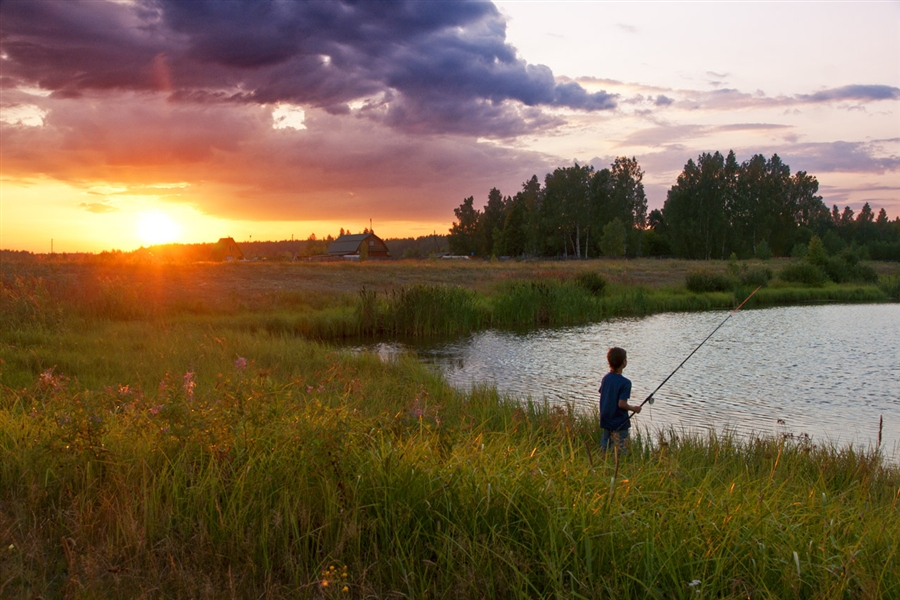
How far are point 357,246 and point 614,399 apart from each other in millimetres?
89918

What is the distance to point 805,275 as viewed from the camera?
147 ft

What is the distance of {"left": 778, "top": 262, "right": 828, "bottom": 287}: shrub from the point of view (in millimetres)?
44531

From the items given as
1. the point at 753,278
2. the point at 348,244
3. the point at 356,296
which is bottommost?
the point at 356,296

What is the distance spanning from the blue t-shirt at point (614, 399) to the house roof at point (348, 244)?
88.2 m

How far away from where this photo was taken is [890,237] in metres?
97.1

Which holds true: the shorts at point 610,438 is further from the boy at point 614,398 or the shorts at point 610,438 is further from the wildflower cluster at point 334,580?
the wildflower cluster at point 334,580

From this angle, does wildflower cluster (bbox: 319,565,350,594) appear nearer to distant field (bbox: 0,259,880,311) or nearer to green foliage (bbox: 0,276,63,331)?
green foliage (bbox: 0,276,63,331)

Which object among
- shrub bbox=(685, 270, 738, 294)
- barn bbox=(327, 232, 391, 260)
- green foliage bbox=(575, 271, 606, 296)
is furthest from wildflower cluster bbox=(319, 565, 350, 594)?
barn bbox=(327, 232, 391, 260)

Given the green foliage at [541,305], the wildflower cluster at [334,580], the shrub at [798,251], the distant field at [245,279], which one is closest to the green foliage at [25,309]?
the distant field at [245,279]

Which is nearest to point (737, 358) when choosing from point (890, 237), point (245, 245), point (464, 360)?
point (464, 360)

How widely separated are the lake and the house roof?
71.3m

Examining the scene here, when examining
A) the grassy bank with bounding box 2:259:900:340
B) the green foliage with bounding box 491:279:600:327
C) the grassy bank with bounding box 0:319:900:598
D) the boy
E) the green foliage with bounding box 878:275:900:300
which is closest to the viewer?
the grassy bank with bounding box 0:319:900:598

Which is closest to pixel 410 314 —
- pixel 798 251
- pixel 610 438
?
pixel 610 438

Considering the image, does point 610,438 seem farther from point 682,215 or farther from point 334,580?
point 682,215
